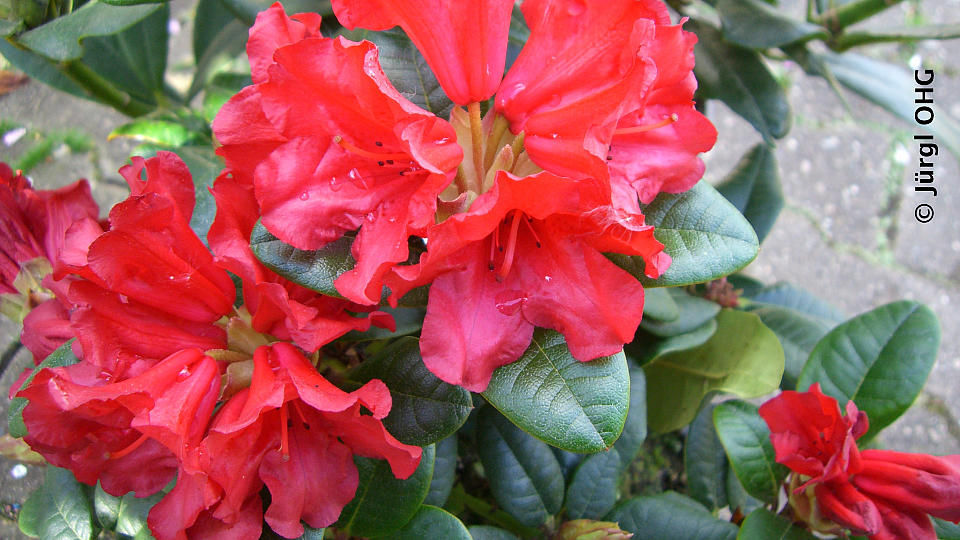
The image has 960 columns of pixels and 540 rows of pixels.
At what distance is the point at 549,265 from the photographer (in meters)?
0.65

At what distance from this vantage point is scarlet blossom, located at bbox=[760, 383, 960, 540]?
77cm

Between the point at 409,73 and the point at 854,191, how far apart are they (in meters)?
1.73

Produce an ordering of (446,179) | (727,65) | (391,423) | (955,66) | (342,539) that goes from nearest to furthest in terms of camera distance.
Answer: (446,179) < (391,423) < (342,539) < (727,65) < (955,66)

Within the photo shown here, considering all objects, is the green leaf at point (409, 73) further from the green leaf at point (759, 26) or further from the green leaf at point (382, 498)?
the green leaf at point (759, 26)

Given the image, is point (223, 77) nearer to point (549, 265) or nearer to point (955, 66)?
point (549, 265)

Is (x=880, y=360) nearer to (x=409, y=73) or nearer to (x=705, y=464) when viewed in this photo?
(x=705, y=464)

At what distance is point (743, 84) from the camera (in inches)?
44.6

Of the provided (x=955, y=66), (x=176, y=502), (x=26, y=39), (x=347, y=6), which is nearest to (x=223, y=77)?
(x=26, y=39)

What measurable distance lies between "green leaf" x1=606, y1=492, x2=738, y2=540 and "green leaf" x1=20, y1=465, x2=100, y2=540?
0.60 meters

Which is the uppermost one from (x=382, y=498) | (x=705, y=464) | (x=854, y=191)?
(x=382, y=498)

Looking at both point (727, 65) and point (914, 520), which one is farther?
point (727, 65)

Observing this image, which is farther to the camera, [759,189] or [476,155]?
[759,189]

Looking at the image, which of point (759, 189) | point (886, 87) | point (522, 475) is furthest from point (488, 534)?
point (886, 87)

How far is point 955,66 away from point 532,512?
212 centimetres
